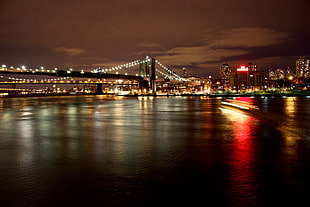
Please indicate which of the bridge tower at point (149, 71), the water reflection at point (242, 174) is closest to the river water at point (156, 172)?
the water reflection at point (242, 174)

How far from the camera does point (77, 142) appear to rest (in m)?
9.72

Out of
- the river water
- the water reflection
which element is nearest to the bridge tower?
the river water

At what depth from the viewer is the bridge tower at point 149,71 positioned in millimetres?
96438

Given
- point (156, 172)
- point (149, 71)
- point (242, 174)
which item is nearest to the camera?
point (242, 174)

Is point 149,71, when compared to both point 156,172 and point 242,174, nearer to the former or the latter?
point 156,172

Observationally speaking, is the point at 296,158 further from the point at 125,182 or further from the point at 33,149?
the point at 33,149

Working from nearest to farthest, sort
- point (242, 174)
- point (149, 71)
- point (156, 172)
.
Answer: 1. point (242, 174)
2. point (156, 172)
3. point (149, 71)

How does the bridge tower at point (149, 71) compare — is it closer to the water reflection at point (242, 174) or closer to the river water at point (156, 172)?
the river water at point (156, 172)

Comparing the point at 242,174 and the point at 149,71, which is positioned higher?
the point at 149,71

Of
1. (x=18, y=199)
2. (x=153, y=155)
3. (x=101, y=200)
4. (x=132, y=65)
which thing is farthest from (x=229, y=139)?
(x=132, y=65)

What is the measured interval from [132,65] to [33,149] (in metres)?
111

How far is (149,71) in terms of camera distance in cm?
10150

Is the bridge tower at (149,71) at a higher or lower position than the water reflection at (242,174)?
higher

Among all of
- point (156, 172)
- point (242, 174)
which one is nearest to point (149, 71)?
point (156, 172)
